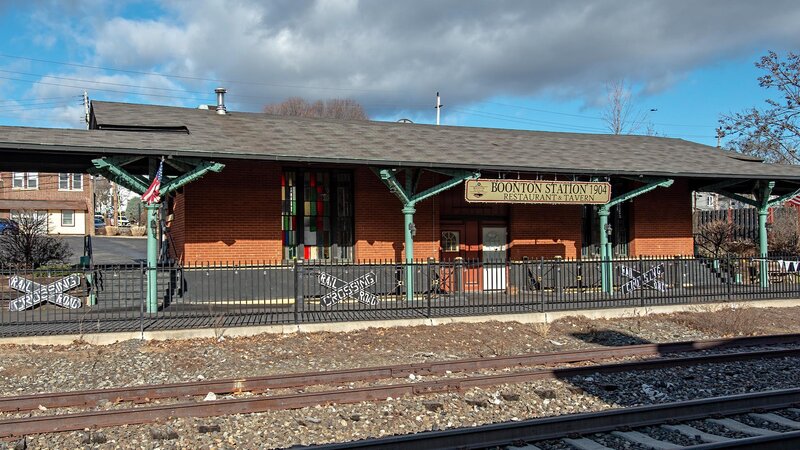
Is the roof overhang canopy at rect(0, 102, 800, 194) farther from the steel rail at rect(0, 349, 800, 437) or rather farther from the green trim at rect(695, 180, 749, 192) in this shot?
the steel rail at rect(0, 349, 800, 437)

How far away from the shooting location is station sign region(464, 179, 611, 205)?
51.5 feet

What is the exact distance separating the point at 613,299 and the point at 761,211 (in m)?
8.08

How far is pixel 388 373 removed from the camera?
905 centimetres

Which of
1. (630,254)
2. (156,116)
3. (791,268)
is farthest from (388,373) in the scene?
(791,268)

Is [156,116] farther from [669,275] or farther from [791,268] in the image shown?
[791,268]

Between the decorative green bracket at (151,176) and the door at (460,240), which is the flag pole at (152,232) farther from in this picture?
the door at (460,240)

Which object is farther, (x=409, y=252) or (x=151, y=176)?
(x=409, y=252)

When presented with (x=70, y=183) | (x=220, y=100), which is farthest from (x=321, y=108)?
(x=220, y=100)

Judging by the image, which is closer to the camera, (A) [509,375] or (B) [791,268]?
(A) [509,375]

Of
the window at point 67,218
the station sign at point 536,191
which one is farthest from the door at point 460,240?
the window at point 67,218

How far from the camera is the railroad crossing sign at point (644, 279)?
15.8m

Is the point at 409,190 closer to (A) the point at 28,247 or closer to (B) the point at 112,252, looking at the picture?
(A) the point at 28,247

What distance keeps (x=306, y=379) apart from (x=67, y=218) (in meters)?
44.7

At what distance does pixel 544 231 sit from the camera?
1927 cm
